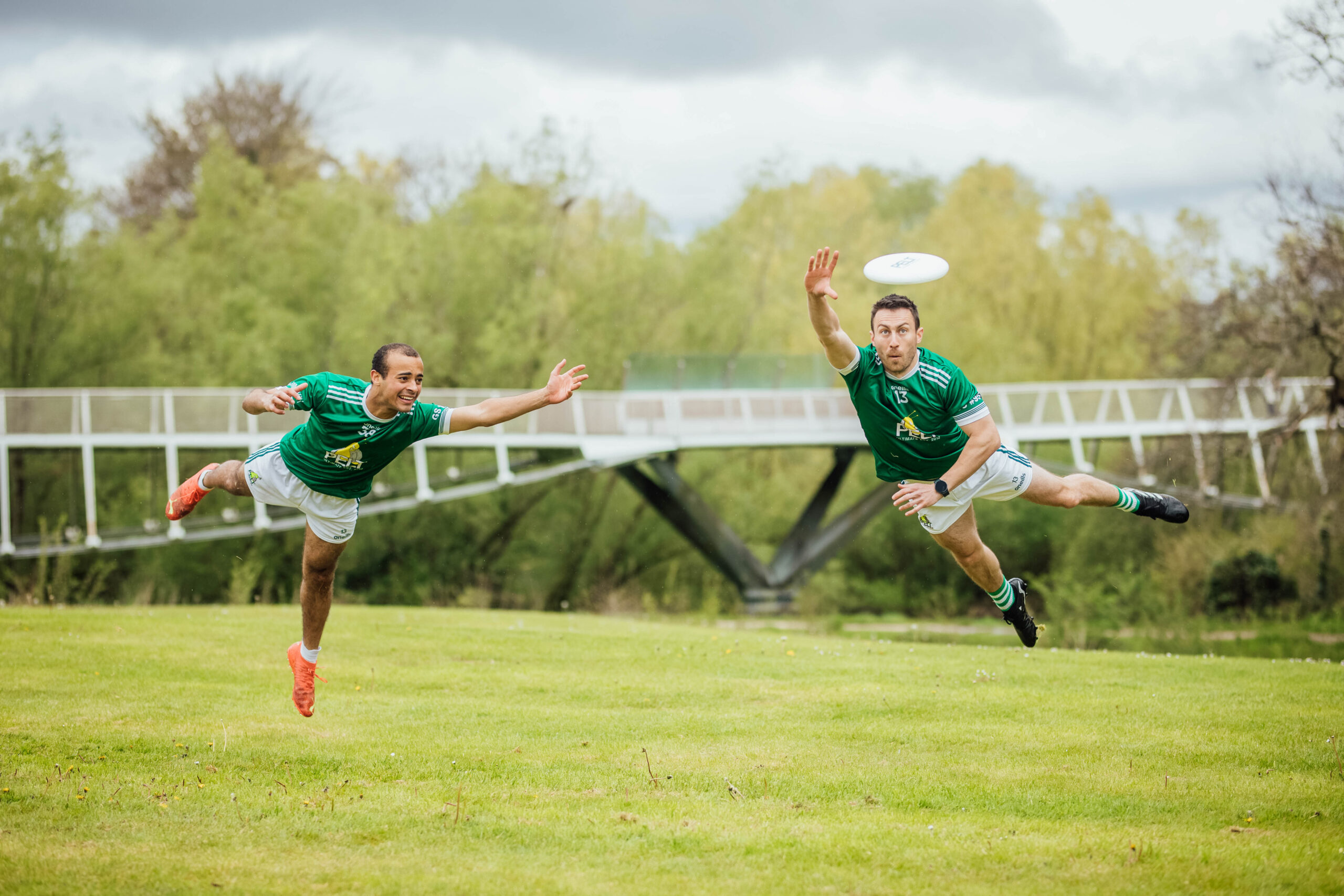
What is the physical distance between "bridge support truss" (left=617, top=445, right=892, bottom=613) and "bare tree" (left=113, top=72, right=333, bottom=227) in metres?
23.4

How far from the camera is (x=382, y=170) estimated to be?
46.4 m

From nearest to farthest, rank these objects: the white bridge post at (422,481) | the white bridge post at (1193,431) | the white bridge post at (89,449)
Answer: the white bridge post at (89,449) < the white bridge post at (422,481) < the white bridge post at (1193,431)

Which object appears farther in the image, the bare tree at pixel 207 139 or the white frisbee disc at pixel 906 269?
the bare tree at pixel 207 139

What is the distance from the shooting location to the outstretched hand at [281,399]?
7.75 m

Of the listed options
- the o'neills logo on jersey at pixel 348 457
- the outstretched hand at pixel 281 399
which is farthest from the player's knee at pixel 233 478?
the outstretched hand at pixel 281 399

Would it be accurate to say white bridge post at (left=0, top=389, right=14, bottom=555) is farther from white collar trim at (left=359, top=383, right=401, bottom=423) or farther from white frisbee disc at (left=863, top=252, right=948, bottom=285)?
white frisbee disc at (left=863, top=252, right=948, bottom=285)

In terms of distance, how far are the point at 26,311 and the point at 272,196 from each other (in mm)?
9693

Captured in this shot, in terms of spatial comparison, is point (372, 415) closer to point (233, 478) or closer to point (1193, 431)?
point (233, 478)

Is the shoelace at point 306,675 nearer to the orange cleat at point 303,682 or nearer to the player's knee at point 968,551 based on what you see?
the orange cleat at point 303,682

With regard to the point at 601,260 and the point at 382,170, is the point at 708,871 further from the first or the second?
the point at 382,170

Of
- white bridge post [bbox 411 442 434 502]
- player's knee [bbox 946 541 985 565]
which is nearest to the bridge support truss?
white bridge post [bbox 411 442 434 502]

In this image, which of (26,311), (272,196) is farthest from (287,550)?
(272,196)

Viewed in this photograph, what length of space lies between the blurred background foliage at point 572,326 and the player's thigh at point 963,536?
14.8 meters

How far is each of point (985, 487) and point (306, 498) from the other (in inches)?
197
